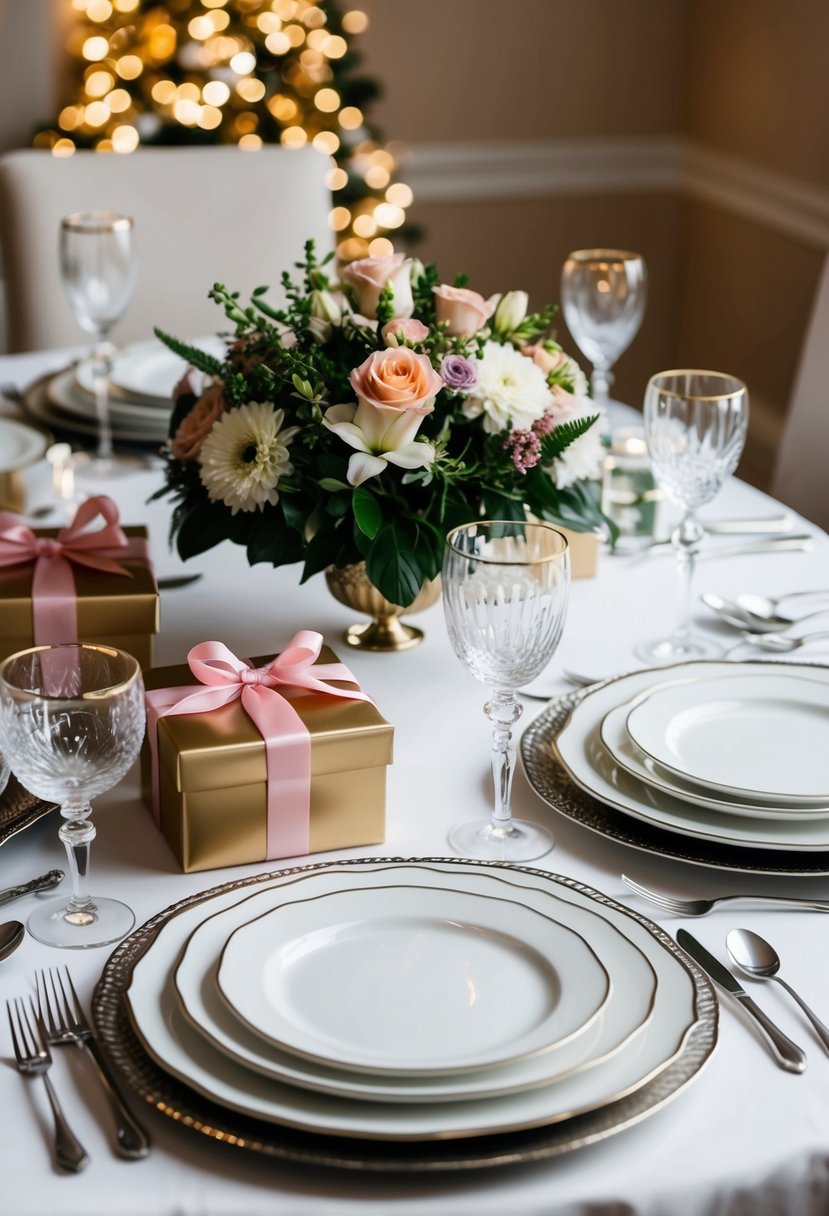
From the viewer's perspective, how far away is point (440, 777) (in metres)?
1.11

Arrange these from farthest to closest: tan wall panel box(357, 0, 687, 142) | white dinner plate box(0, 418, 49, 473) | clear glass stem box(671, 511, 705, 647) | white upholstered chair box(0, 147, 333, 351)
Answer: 1. tan wall panel box(357, 0, 687, 142)
2. white upholstered chair box(0, 147, 333, 351)
3. white dinner plate box(0, 418, 49, 473)
4. clear glass stem box(671, 511, 705, 647)

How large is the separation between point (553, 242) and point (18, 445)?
303 cm

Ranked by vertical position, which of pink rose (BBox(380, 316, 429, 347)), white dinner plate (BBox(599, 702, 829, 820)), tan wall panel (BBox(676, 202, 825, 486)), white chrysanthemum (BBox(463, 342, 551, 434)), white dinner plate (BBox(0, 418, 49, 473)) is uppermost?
pink rose (BBox(380, 316, 429, 347))

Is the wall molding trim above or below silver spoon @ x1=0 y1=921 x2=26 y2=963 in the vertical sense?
above

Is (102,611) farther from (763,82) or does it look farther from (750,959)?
(763,82)

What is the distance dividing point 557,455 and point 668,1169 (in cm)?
67

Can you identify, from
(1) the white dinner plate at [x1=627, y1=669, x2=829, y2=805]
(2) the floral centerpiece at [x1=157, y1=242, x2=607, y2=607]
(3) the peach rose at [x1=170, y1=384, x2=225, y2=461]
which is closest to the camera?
(1) the white dinner plate at [x1=627, y1=669, x2=829, y2=805]

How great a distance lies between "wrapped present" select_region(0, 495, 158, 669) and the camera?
115 centimetres

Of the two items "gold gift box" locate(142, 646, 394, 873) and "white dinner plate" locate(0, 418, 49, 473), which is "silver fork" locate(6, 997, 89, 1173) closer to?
"gold gift box" locate(142, 646, 394, 873)

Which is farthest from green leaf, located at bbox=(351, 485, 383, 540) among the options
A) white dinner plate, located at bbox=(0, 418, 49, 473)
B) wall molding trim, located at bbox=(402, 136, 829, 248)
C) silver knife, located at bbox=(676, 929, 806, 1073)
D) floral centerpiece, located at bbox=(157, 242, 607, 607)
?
wall molding trim, located at bbox=(402, 136, 829, 248)

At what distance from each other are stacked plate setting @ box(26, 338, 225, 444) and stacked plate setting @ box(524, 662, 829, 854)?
35.2 inches

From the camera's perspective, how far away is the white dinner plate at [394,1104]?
0.69 m

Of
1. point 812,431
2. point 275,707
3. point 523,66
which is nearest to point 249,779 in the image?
point 275,707

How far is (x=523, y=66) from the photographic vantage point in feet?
14.0
